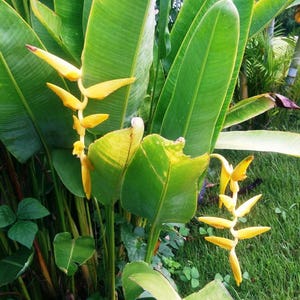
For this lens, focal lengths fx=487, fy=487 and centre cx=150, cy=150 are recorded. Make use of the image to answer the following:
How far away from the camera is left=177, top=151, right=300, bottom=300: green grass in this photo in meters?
1.51

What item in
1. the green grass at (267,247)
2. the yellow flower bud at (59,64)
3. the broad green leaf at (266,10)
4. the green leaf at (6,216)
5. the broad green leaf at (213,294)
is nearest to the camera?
the yellow flower bud at (59,64)

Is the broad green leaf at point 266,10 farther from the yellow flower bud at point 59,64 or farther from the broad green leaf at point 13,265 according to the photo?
the broad green leaf at point 13,265

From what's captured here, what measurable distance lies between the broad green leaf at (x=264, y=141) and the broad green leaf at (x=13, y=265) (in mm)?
479

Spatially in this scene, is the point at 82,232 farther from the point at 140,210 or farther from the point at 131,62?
the point at 131,62

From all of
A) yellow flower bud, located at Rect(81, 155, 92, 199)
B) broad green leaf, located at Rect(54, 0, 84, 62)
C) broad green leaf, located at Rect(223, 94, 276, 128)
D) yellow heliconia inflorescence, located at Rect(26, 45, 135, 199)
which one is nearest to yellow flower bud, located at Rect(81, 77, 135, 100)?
yellow heliconia inflorescence, located at Rect(26, 45, 135, 199)

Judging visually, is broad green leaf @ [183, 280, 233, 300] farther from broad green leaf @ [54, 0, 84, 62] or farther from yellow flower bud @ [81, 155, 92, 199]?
broad green leaf @ [54, 0, 84, 62]

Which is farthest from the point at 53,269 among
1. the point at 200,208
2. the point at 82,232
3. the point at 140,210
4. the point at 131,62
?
the point at 200,208

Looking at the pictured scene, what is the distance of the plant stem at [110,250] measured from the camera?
1004 millimetres

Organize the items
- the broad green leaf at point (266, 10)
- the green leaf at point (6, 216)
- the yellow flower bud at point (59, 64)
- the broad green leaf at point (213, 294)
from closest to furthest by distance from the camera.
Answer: the yellow flower bud at point (59, 64), the broad green leaf at point (213, 294), the green leaf at point (6, 216), the broad green leaf at point (266, 10)

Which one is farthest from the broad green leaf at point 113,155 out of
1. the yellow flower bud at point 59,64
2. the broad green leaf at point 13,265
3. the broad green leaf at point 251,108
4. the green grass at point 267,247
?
the green grass at point 267,247

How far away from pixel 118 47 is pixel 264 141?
0.42 meters

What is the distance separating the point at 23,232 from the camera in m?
0.94

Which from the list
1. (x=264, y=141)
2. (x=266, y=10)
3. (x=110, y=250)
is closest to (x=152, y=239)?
(x=110, y=250)

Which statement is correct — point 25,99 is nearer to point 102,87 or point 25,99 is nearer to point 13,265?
point 102,87
